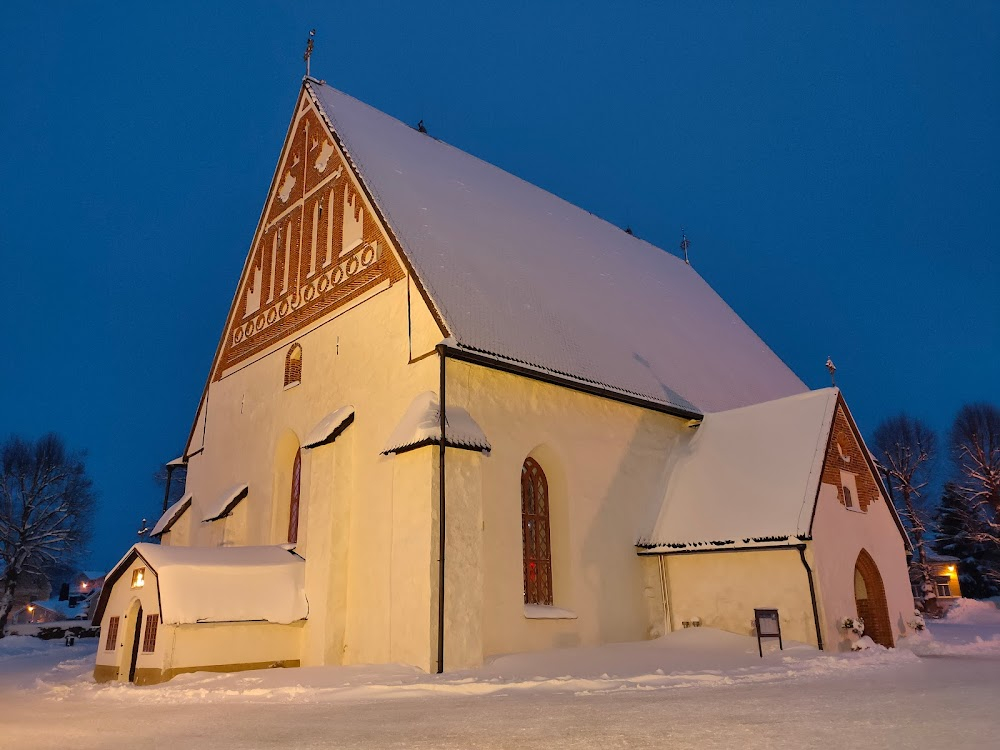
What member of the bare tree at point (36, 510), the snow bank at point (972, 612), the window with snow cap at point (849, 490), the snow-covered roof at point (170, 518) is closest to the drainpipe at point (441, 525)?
the window with snow cap at point (849, 490)

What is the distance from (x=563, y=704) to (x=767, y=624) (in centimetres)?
685

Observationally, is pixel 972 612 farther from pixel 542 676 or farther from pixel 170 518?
pixel 170 518

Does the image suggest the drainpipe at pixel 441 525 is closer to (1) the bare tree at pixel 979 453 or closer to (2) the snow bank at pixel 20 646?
(2) the snow bank at pixel 20 646

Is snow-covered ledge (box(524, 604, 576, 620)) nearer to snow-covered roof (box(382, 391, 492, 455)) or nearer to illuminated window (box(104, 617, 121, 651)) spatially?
snow-covered roof (box(382, 391, 492, 455))

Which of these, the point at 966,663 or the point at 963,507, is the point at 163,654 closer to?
the point at 966,663

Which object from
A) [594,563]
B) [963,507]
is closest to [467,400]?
[594,563]

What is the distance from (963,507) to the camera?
132 feet

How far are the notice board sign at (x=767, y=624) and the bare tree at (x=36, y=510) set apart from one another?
33516 millimetres

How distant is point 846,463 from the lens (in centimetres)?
1691

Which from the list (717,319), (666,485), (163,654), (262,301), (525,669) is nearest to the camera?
(525,669)

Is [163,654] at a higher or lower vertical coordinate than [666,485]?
lower

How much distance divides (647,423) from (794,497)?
3812mm

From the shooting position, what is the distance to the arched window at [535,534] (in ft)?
47.8

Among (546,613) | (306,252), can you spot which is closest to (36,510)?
(306,252)
